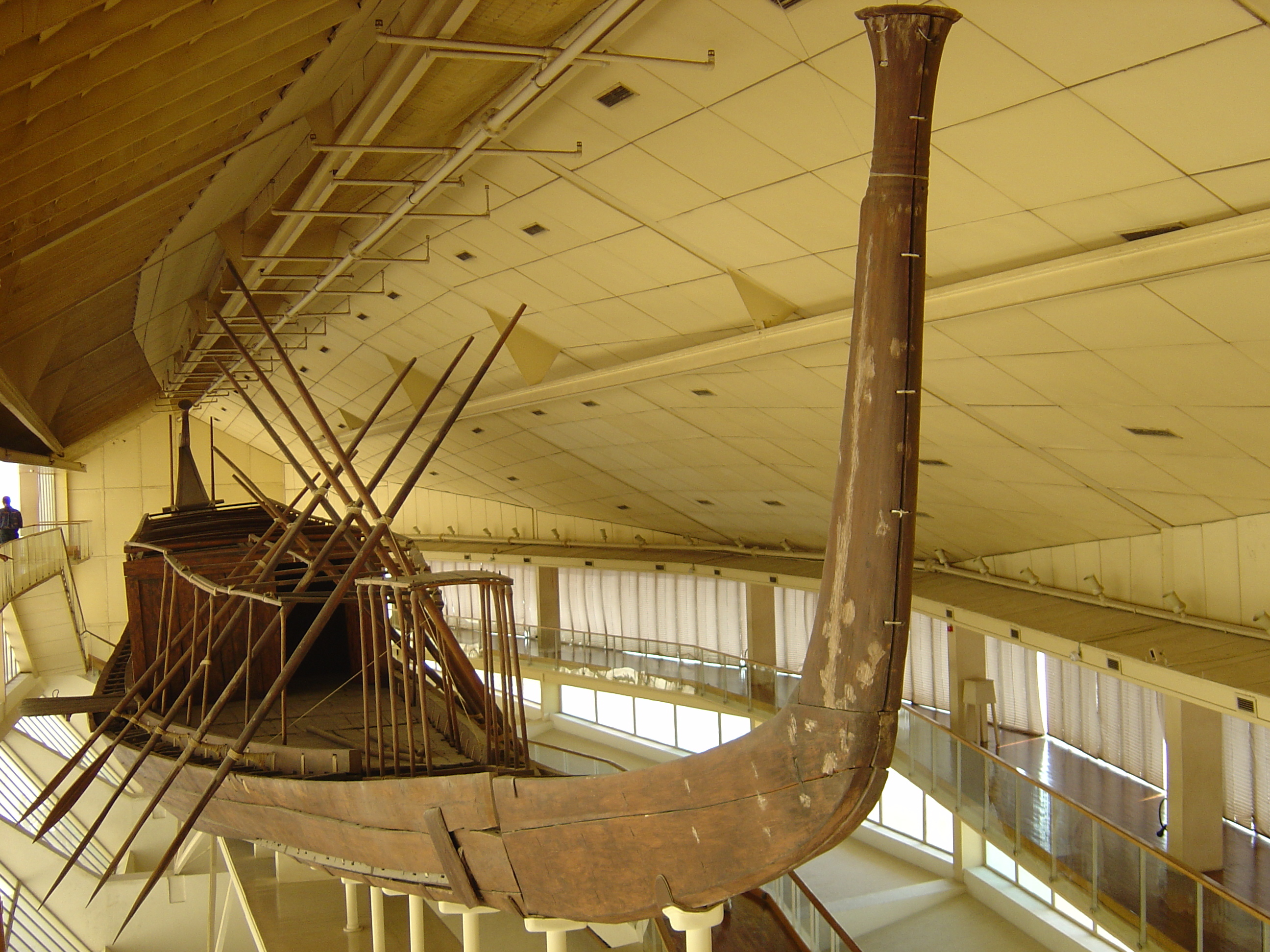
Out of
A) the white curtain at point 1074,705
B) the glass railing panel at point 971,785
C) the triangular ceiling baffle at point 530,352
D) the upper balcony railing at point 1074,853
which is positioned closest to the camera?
the upper balcony railing at point 1074,853

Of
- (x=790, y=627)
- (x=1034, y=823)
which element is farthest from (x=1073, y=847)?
(x=790, y=627)

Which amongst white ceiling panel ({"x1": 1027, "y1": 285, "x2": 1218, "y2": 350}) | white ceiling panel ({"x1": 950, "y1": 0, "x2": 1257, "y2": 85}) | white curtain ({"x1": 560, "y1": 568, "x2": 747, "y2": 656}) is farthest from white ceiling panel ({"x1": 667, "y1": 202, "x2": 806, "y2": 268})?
white curtain ({"x1": 560, "y1": 568, "x2": 747, "y2": 656})

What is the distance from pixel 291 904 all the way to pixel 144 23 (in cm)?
1063

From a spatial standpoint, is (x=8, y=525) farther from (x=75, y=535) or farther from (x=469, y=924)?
(x=75, y=535)

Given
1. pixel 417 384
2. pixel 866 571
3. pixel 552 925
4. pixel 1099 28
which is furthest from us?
pixel 417 384

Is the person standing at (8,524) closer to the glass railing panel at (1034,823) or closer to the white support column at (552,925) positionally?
the white support column at (552,925)

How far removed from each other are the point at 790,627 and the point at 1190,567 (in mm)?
12045

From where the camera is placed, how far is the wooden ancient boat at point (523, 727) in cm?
254

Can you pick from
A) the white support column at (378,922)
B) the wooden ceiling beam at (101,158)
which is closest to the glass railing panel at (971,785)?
the white support column at (378,922)

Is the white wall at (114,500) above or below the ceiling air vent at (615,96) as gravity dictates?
below

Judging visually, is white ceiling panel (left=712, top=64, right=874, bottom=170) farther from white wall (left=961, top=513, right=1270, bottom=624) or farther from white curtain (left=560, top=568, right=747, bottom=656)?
white curtain (left=560, top=568, right=747, bottom=656)

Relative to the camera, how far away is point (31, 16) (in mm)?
2344

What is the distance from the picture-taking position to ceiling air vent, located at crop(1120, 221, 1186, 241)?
461cm

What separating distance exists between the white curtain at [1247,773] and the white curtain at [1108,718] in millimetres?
A: 868
